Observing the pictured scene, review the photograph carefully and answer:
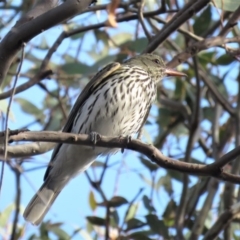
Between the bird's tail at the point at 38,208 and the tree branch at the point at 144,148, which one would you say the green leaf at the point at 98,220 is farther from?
the tree branch at the point at 144,148

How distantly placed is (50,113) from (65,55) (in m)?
0.46

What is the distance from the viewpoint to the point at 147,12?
3.73 m

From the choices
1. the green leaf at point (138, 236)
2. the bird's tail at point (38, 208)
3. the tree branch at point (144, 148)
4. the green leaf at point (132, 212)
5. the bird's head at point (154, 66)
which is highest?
the bird's head at point (154, 66)

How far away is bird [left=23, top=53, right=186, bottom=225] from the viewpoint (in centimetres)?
352

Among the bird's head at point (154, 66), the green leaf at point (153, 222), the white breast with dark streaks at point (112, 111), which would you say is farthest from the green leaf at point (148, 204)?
the bird's head at point (154, 66)

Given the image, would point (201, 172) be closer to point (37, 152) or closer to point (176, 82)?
point (37, 152)

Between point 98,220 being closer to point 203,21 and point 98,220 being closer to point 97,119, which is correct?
point 97,119

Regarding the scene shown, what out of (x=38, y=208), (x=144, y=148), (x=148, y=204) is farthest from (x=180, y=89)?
(x=144, y=148)

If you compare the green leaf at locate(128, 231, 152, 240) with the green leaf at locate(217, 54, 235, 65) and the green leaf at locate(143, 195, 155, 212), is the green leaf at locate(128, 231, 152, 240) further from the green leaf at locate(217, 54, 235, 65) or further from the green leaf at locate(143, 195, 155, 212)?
the green leaf at locate(217, 54, 235, 65)

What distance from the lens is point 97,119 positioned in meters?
3.52

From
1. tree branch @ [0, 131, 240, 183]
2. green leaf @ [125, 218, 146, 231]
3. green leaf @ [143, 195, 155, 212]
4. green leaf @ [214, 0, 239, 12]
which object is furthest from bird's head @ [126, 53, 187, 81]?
tree branch @ [0, 131, 240, 183]

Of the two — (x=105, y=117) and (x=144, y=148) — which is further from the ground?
(x=105, y=117)

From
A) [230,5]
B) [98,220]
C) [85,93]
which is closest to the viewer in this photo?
[230,5]

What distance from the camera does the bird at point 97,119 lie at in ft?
11.6
